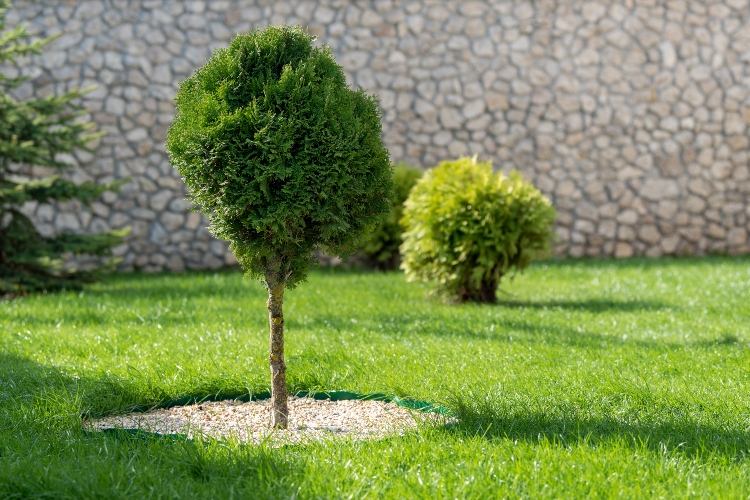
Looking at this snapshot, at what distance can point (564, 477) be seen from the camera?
13.3ft

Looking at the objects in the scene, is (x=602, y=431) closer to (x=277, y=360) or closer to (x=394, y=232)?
(x=277, y=360)

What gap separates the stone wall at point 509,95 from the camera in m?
12.7

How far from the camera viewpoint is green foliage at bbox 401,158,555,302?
933cm

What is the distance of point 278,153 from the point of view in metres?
4.72

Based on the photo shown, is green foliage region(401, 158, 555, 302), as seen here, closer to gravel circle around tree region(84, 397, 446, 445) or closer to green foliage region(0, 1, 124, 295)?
green foliage region(0, 1, 124, 295)

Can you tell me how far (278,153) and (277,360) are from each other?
1.11 m

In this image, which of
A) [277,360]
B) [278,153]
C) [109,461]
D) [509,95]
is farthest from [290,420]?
[509,95]

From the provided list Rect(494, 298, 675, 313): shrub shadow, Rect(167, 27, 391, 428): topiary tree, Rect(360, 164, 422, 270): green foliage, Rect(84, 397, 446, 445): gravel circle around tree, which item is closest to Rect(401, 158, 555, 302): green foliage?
Rect(494, 298, 675, 313): shrub shadow

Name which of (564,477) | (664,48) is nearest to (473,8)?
(664,48)

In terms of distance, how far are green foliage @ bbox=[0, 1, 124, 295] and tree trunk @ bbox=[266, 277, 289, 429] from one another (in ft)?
18.4

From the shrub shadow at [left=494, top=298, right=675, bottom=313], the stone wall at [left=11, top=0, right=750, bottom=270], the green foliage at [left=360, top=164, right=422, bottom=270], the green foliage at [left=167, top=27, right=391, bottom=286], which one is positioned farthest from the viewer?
the stone wall at [left=11, top=0, right=750, bottom=270]

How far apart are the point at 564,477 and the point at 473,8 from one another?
33.6ft

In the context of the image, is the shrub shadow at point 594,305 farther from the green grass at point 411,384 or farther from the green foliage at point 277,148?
the green foliage at point 277,148

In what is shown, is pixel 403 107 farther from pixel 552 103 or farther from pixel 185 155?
pixel 185 155
